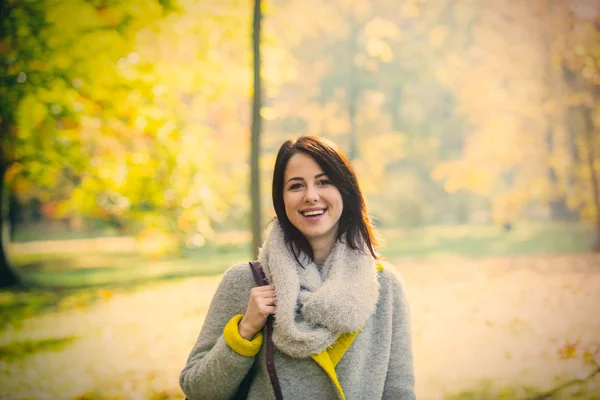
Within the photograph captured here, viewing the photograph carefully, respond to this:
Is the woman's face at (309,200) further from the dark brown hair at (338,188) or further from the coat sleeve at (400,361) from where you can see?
the coat sleeve at (400,361)

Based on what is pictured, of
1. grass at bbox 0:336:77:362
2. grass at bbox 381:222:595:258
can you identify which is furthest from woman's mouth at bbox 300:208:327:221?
grass at bbox 381:222:595:258

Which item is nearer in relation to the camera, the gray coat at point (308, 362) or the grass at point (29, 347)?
the gray coat at point (308, 362)

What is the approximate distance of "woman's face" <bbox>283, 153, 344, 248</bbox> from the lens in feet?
5.84

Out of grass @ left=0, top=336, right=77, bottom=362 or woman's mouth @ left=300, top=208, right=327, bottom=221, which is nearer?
woman's mouth @ left=300, top=208, right=327, bottom=221

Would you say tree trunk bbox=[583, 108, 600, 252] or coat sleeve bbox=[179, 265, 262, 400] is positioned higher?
tree trunk bbox=[583, 108, 600, 252]

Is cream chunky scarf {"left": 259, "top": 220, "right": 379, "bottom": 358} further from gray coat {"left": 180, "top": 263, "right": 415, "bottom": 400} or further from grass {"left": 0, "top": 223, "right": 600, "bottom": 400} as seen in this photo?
grass {"left": 0, "top": 223, "right": 600, "bottom": 400}

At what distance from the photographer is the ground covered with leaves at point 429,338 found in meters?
4.42

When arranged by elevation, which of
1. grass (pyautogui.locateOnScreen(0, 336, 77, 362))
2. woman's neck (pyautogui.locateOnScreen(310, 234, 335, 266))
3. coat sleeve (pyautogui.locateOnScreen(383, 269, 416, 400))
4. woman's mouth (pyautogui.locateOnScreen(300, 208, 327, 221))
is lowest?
grass (pyautogui.locateOnScreen(0, 336, 77, 362))

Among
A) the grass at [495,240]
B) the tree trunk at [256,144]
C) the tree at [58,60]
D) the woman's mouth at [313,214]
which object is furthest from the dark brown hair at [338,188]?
the grass at [495,240]

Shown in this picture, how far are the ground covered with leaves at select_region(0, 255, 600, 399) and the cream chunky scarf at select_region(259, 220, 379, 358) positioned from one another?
2977 millimetres

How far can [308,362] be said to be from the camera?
5.58 feet

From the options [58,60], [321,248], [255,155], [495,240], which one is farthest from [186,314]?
[495,240]

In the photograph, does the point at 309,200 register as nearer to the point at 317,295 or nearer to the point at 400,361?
the point at 317,295

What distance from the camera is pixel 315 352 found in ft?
5.36
